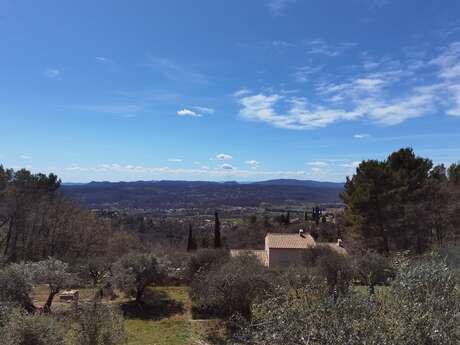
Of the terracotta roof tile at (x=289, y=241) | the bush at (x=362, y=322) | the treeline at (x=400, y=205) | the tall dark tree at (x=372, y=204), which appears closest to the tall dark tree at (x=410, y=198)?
the treeline at (x=400, y=205)

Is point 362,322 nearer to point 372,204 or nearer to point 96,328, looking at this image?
point 96,328

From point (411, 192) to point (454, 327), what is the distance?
28873mm

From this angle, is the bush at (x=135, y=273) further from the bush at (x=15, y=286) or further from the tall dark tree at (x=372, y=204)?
the tall dark tree at (x=372, y=204)

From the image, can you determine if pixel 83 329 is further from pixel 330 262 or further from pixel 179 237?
pixel 179 237

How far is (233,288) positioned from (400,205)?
59.4 ft

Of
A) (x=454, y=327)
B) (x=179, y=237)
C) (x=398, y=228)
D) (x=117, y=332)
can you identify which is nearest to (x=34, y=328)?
(x=117, y=332)

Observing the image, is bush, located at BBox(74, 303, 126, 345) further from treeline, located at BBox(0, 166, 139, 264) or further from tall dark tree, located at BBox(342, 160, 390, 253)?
tall dark tree, located at BBox(342, 160, 390, 253)

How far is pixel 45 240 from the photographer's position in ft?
126

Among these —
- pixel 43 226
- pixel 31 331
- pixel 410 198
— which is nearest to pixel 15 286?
pixel 31 331

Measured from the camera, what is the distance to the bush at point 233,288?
19000 millimetres

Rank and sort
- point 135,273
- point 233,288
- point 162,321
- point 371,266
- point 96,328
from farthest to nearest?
1. point 135,273
2. point 371,266
3. point 162,321
4. point 233,288
5. point 96,328

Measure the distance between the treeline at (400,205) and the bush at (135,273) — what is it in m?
16.9

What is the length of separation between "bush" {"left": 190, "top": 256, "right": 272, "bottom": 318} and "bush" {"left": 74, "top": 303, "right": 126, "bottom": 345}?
27.6 ft

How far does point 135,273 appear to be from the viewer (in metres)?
22.9
